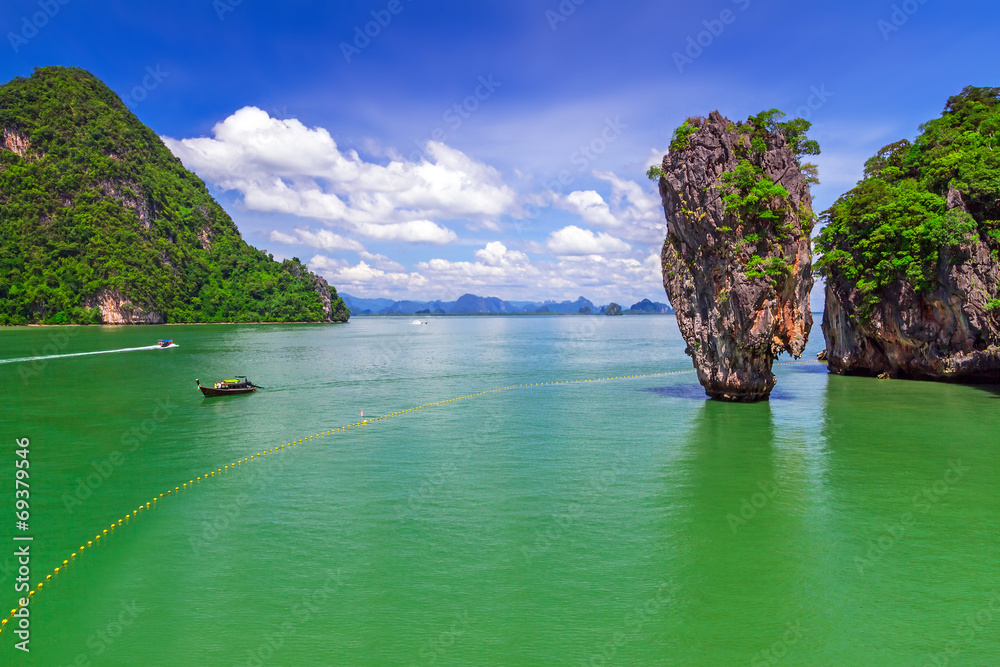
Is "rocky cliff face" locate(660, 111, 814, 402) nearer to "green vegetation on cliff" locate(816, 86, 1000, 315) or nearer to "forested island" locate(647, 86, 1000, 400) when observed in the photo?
"forested island" locate(647, 86, 1000, 400)

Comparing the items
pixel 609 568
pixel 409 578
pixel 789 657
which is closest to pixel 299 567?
pixel 409 578

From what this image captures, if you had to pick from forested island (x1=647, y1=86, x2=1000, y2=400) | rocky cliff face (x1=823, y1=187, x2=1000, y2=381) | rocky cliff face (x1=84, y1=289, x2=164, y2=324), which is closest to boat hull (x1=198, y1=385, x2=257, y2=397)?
forested island (x1=647, y1=86, x2=1000, y2=400)

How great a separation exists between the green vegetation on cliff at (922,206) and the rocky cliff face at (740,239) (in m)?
10.2

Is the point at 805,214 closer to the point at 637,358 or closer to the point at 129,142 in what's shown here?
the point at 637,358

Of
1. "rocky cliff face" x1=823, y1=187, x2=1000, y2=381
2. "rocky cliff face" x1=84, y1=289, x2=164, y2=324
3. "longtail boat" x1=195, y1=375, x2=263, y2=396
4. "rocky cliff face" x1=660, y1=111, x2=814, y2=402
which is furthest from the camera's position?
"rocky cliff face" x1=84, y1=289, x2=164, y2=324

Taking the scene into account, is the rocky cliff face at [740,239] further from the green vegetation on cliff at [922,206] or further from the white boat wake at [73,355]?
the white boat wake at [73,355]

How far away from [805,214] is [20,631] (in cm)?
4045

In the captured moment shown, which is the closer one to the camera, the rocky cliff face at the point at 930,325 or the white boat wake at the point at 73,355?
the rocky cliff face at the point at 930,325

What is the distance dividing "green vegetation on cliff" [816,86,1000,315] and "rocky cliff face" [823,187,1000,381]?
0.76 metres

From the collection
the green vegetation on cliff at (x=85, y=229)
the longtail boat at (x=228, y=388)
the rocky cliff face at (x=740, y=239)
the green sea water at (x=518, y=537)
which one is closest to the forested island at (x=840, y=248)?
the rocky cliff face at (x=740, y=239)

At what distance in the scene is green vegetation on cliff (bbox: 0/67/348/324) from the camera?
150125 millimetres

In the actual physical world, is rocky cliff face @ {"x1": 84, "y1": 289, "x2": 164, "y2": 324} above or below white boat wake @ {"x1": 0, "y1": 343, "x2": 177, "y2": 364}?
above

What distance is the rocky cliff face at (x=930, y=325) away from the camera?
38625 mm

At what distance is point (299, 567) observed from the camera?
1541cm
